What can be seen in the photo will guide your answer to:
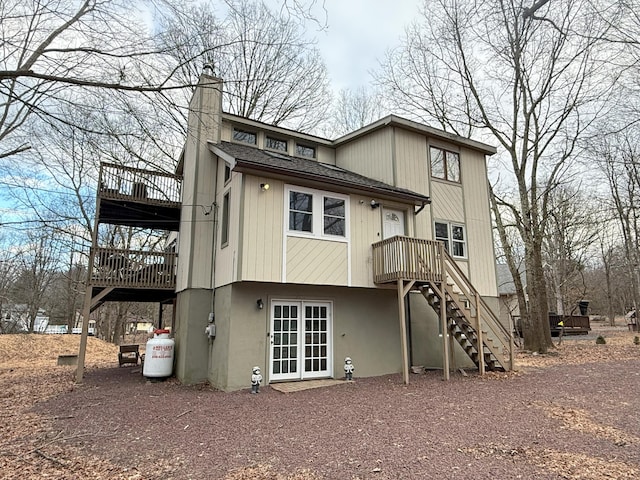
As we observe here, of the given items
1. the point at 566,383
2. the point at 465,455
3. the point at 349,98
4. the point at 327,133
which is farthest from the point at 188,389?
the point at 349,98

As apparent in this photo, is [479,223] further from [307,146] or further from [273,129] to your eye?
[273,129]

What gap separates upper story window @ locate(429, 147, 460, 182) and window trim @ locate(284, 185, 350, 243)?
4500 millimetres

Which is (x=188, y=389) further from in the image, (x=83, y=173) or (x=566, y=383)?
(x=83, y=173)

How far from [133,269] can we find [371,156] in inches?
323

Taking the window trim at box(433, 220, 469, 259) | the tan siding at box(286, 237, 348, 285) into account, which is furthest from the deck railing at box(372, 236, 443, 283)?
the window trim at box(433, 220, 469, 259)

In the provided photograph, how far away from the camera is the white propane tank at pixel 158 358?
1045 centimetres

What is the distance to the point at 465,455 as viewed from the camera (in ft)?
15.0

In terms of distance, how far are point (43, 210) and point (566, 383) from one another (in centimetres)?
2211

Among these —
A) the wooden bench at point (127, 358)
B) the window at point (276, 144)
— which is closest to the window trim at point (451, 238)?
the window at point (276, 144)

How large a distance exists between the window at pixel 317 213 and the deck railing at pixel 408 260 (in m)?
1.20

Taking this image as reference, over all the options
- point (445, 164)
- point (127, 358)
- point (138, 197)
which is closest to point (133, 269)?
point (138, 197)

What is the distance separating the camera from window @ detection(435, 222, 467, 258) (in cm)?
1268

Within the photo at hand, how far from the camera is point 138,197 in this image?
37.5ft

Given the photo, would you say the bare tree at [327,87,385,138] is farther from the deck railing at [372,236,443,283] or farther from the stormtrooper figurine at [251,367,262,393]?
the stormtrooper figurine at [251,367,262,393]
